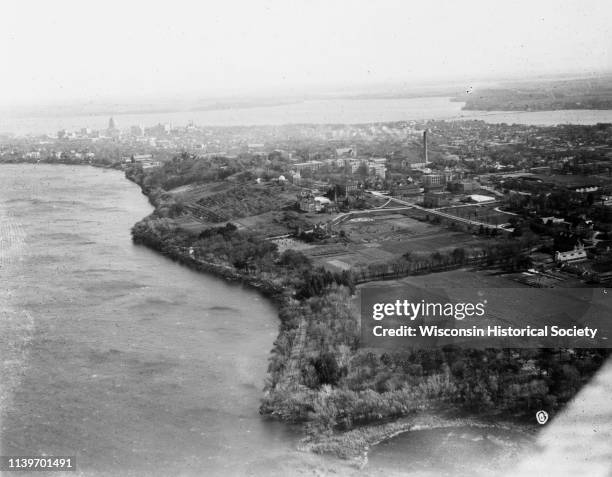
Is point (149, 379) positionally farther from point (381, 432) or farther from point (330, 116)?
point (330, 116)

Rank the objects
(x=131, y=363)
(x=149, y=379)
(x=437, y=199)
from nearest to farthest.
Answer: (x=149, y=379) < (x=131, y=363) < (x=437, y=199)

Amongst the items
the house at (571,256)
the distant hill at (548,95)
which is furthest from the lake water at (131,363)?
the distant hill at (548,95)

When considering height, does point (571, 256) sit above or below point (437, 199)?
below

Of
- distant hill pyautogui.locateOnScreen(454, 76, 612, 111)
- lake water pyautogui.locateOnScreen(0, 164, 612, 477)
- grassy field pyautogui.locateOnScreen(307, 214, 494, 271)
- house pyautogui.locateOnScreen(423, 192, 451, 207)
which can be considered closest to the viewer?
lake water pyautogui.locateOnScreen(0, 164, 612, 477)

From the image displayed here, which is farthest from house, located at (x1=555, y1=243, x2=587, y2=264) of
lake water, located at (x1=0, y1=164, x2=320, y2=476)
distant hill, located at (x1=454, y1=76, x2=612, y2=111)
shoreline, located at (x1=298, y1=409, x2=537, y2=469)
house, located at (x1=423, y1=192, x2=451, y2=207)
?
house, located at (x1=423, y1=192, x2=451, y2=207)

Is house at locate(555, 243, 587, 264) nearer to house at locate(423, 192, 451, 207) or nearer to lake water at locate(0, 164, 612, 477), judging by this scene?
lake water at locate(0, 164, 612, 477)

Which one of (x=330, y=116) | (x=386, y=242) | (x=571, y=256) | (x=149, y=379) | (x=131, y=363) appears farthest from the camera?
(x=330, y=116)

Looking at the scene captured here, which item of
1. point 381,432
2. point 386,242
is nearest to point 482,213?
point 386,242

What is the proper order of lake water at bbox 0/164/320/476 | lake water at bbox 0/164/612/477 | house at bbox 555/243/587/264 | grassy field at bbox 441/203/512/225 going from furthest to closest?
grassy field at bbox 441/203/512/225, house at bbox 555/243/587/264, lake water at bbox 0/164/320/476, lake water at bbox 0/164/612/477

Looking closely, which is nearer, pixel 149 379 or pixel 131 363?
pixel 149 379

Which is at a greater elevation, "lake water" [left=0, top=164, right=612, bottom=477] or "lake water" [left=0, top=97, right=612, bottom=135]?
"lake water" [left=0, top=97, right=612, bottom=135]

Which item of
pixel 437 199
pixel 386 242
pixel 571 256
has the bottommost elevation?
pixel 386 242
